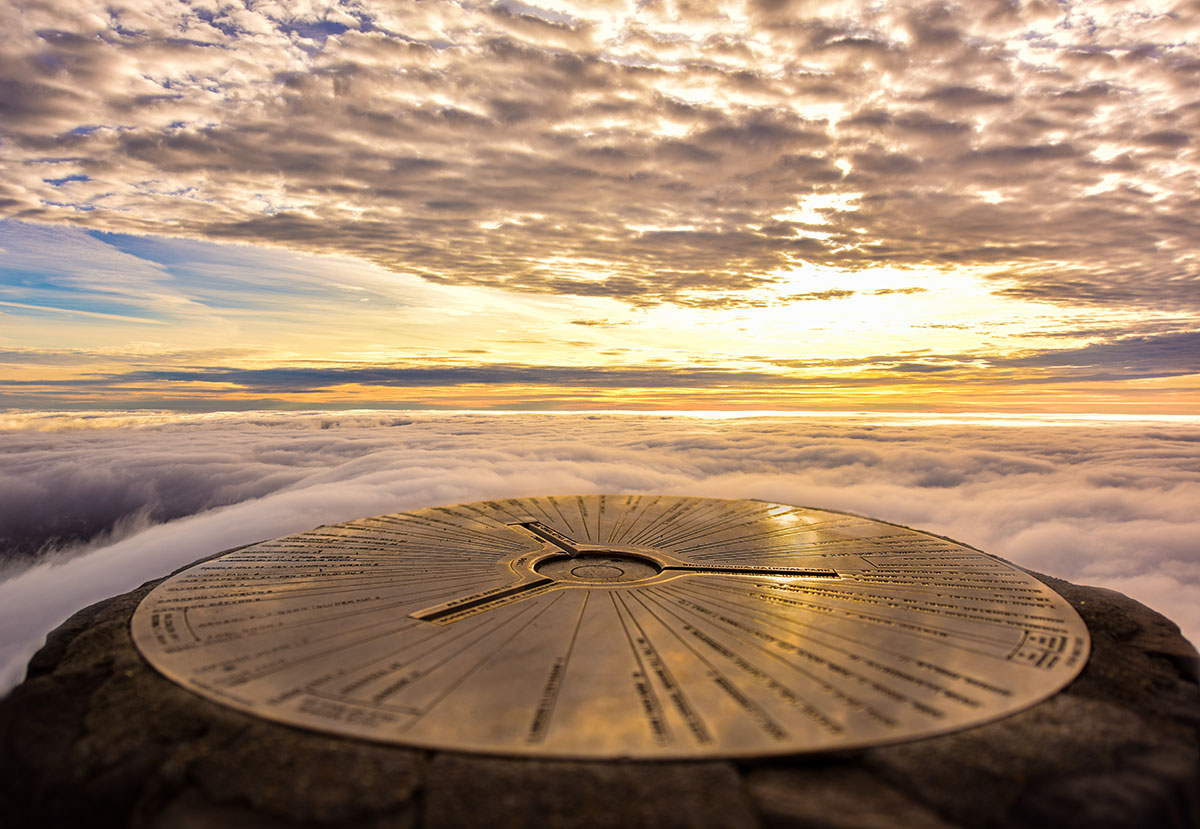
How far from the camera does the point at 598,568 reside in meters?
10.6

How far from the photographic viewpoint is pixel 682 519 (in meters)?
14.0

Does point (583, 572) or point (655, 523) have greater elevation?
point (655, 523)

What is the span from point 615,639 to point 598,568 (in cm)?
352

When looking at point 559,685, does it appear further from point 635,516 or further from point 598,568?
point 635,516

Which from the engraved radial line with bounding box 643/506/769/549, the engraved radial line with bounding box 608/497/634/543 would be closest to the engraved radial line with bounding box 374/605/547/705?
the engraved radial line with bounding box 608/497/634/543

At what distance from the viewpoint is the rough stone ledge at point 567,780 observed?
424 cm

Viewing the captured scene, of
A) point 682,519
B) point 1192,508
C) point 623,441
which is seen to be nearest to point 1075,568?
point 1192,508

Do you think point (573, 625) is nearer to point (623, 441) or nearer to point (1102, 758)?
point (1102, 758)

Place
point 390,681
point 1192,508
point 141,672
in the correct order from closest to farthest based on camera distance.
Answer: point 390,681
point 141,672
point 1192,508

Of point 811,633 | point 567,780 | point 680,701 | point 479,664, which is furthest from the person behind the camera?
point 811,633

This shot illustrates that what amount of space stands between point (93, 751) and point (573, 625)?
4643 millimetres

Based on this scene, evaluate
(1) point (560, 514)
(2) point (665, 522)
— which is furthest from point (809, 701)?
(1) point (560, 514)

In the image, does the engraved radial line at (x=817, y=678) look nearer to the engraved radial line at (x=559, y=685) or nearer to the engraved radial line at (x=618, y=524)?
the engraved radial line at (x=559, y=685)

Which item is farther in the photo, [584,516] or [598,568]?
[584,516]
